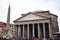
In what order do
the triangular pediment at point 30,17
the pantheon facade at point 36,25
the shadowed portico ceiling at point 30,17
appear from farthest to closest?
the triangular pediment at point 30,17, the shadowed portico ceiling at point 30,17, the pantheon facade at point 36,25

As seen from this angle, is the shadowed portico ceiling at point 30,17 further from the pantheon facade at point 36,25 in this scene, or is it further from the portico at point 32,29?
the portico at point 32,29

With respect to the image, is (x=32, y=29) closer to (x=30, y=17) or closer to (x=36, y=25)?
(x=36, y=25)

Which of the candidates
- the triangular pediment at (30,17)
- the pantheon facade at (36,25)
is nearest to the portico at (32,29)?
the pantheon facade at (36,25)

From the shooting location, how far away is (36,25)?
46719mm

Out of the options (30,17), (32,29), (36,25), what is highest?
(30,17)

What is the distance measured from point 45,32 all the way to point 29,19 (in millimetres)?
5971

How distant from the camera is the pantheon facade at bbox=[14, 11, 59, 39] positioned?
139 ft

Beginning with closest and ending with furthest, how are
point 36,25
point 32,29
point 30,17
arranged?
point 30,17, point 32,29, point 36,25

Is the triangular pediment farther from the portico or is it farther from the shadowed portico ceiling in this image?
the portico

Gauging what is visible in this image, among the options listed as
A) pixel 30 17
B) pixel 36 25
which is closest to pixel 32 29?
pixel 36 25

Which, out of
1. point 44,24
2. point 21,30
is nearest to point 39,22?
point 44,24

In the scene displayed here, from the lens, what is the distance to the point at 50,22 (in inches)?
1657

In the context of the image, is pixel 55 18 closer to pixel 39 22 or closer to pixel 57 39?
pixel 39 22

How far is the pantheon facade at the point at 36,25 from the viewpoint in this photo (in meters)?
42.5
